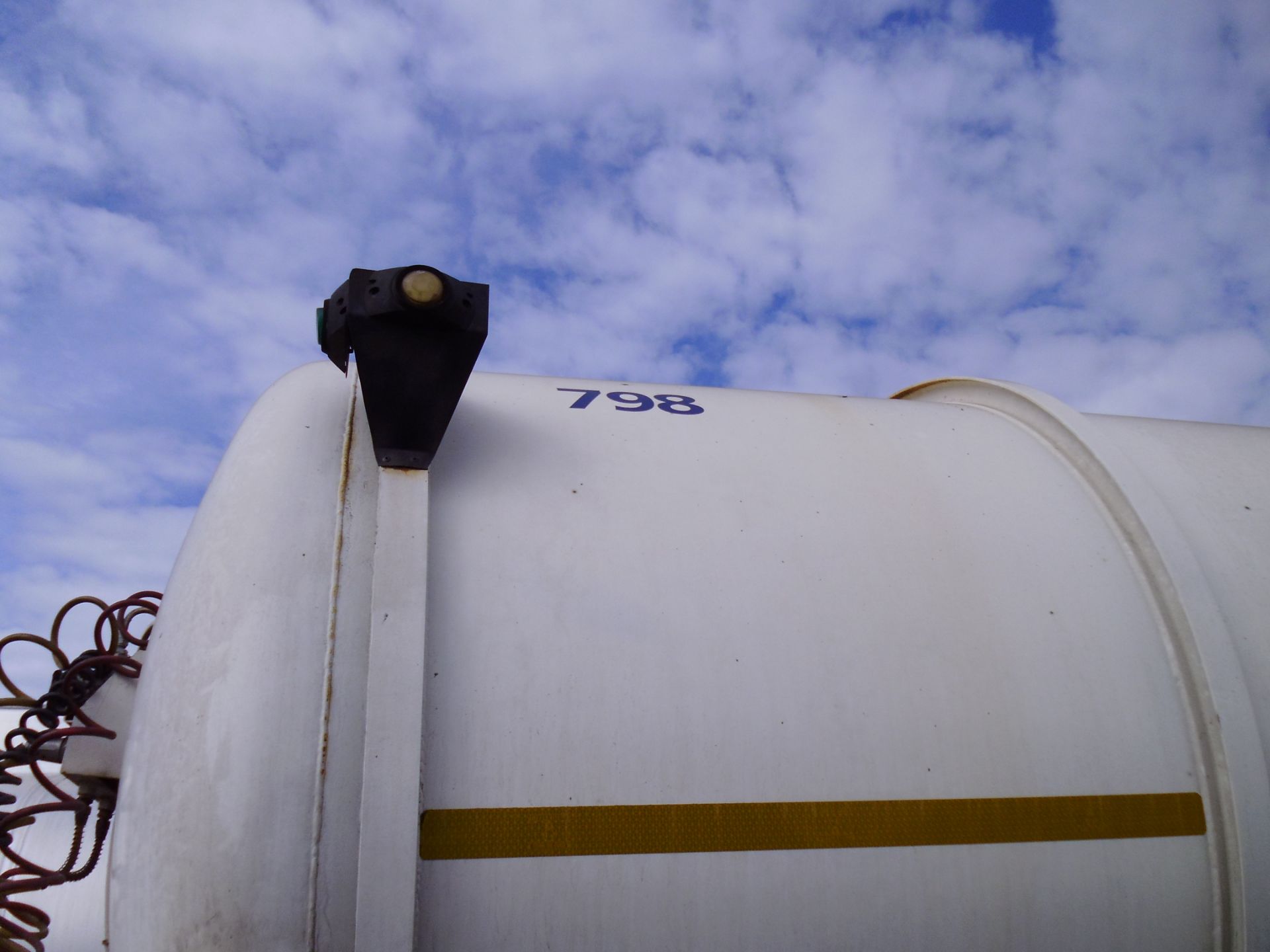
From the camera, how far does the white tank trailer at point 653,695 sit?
1.70 meters

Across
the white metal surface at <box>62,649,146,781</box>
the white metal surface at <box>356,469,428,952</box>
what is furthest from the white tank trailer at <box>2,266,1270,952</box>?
Answer: the white metal surface at <box>62,649,146,781</box>

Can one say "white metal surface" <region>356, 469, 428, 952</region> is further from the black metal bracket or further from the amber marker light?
the amber marker light

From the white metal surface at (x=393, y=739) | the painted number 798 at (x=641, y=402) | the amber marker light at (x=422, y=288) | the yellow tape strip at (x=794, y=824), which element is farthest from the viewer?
the painted number 798 at (x=641, y=402)

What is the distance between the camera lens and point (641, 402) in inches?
101

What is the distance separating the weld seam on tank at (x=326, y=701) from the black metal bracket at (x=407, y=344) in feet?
0.41

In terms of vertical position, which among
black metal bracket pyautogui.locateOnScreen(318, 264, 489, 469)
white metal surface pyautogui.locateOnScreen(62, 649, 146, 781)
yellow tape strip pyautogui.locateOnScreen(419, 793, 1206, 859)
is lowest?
yellow tape strip pyautogui.locateOnScreen(419, 793, 1206, 859)

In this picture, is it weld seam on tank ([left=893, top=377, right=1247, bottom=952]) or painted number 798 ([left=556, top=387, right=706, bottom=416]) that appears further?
painted number 798 ([left=556, top=387, right=706, bottom=416])

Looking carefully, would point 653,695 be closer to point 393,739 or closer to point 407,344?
point 393,739

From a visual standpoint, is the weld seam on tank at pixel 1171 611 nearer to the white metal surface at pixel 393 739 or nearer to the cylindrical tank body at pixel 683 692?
the cylindrical tank body at pixel 683 692

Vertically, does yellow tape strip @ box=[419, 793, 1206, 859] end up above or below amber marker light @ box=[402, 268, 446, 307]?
below

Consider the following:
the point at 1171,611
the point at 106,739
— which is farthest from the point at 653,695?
the point at 1171,611

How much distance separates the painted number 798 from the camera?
2516mm

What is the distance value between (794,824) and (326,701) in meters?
1.01

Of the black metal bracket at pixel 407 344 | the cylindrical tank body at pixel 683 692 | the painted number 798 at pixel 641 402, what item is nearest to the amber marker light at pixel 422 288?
the black metal bracket at pixel 407 344
